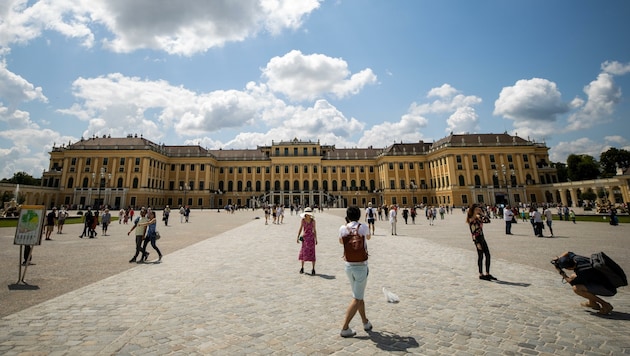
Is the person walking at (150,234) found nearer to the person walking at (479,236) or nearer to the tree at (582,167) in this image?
the person walking at (479,236)

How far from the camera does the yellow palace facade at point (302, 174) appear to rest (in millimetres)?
51719

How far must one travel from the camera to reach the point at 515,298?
16.5 ft

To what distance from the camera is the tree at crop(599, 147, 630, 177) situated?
58844 millimetres

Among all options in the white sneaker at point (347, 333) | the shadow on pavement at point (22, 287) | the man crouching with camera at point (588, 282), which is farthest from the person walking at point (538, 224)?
the shadow on pavement at point (22, 287)

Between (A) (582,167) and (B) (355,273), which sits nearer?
(B) (355,273)

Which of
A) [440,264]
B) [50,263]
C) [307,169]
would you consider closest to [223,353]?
[440,264]

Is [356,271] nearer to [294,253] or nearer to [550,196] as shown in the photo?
[294,253]

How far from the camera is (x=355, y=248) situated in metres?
3.73

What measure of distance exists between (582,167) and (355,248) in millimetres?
81437

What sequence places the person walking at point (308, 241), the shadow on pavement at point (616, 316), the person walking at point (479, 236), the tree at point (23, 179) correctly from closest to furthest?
1. the shadow on pavement at point (616, 316)
2. the person walking at point (479, 236)
3. the person walking at point (308, 241)
4. the tree at point (23, 179)

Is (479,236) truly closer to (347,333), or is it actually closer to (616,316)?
(616,316)

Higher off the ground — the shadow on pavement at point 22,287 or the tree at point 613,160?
the tree at point 613,160

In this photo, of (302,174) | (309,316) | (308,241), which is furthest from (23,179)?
(309,316)

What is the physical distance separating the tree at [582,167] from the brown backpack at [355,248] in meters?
79.5
